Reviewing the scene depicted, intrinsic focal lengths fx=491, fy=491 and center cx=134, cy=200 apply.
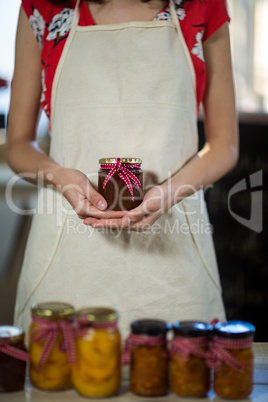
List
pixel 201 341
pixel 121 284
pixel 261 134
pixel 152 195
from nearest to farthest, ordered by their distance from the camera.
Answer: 1. pixel 201 341
2. pixel 152 195
3. pixel 121 284
4. pixel 261 134

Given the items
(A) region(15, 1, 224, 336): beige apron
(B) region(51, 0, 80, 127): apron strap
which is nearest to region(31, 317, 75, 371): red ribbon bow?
(A) region(15, 1, 224, 336): beige apron

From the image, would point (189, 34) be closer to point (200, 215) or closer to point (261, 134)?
point (200, 215)

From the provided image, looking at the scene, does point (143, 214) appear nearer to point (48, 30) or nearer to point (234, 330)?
point (234, 330)

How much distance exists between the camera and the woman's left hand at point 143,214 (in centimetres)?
98

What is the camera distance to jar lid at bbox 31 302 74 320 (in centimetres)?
69

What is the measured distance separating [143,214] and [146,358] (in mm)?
369

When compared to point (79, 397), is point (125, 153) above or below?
above

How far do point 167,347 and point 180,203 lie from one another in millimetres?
567

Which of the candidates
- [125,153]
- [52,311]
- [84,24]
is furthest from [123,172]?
[84,24]

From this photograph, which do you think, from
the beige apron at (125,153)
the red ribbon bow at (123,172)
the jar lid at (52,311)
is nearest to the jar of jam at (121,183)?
the red ribbon bow at (123,172)

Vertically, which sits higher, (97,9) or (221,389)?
(97,9)

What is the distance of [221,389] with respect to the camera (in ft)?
2.27

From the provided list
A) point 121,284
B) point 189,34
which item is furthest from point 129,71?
point 121,284

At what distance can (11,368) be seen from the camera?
0.71m
